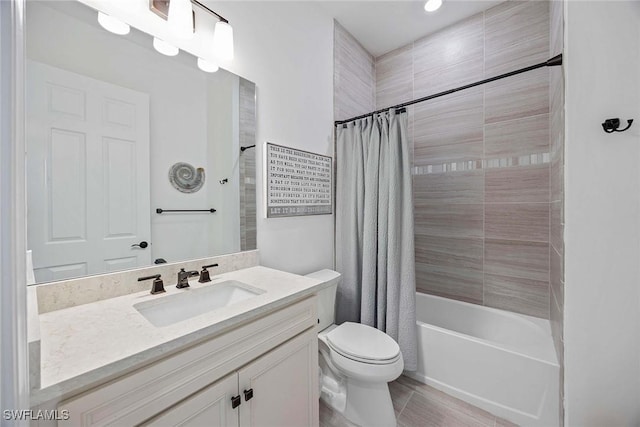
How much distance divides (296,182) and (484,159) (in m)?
1.51

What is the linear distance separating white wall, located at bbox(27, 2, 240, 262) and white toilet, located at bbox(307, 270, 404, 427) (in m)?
0.69

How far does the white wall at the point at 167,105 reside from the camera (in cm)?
87

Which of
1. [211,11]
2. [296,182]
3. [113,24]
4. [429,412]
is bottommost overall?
[429,412]

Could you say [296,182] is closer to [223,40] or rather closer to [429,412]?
[223,40]

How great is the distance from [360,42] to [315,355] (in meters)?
2.62

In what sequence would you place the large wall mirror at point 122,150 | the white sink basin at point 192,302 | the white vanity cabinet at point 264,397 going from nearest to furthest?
the white vanity cabinet at point 264,397, the large wall mirror at point 122,150, the white sink basin at point 192,302

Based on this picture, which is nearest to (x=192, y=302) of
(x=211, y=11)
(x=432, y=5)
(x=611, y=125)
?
(x=211, y=11)

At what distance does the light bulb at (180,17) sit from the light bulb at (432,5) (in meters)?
1.66

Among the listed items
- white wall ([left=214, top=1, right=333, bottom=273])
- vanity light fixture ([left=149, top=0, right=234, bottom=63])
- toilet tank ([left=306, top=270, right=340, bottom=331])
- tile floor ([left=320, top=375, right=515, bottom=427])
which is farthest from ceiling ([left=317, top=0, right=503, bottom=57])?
tile floor ([left=320, top=375, right=515, bottom=427])

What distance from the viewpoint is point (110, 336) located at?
0.67m

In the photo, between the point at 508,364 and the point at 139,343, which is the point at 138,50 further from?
the point at 508,364

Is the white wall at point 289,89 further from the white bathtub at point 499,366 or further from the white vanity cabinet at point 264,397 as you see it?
the white bathtub at point 499,366

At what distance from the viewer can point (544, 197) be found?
5.69 ft

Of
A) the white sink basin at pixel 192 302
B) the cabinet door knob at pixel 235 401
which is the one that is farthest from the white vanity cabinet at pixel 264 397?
the white sink basin at pixel 192 302
